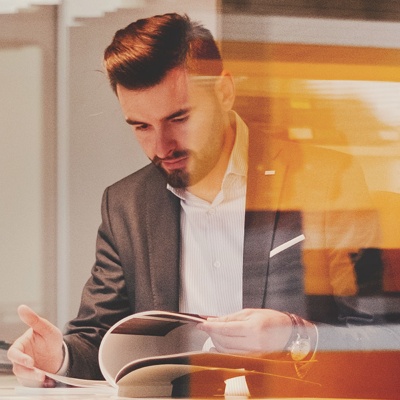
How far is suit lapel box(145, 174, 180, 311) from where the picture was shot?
1403 millimetres

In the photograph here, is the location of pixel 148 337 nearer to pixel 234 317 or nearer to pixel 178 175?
pixel 234 317

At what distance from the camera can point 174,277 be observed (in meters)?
1.41

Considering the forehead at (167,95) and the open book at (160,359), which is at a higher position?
the forehead at (167,95)

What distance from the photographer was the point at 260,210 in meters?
1.43

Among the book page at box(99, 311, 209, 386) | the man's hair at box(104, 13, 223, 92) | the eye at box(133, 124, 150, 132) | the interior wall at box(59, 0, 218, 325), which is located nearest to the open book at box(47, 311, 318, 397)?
the book page at box(99, 311, 209, 386)

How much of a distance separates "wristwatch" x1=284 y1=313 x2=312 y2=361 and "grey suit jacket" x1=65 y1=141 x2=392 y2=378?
0.02 m

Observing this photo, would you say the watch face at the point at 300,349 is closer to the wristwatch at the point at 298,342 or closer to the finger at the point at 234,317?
the wristwatch at the point at 298,342

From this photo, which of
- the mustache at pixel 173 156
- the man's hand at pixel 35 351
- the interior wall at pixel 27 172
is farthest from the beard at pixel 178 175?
the man's hand at pixel 35 351

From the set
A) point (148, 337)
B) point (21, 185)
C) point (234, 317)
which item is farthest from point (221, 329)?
point (21, 185)

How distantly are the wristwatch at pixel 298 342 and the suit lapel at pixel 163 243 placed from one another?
0.73 feet

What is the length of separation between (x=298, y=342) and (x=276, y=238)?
0.66ft

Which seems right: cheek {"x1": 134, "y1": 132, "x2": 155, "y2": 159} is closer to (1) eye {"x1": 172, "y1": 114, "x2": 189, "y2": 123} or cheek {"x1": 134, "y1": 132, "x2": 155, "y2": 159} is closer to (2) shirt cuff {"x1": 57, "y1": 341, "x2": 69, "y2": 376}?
(1) eye {"x1": 172, "y1": 114, "x2": 189, "y2": 123}

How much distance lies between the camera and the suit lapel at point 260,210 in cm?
141

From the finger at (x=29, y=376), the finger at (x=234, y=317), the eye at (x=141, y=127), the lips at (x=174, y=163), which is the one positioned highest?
the eye at (x=141, y=127)
